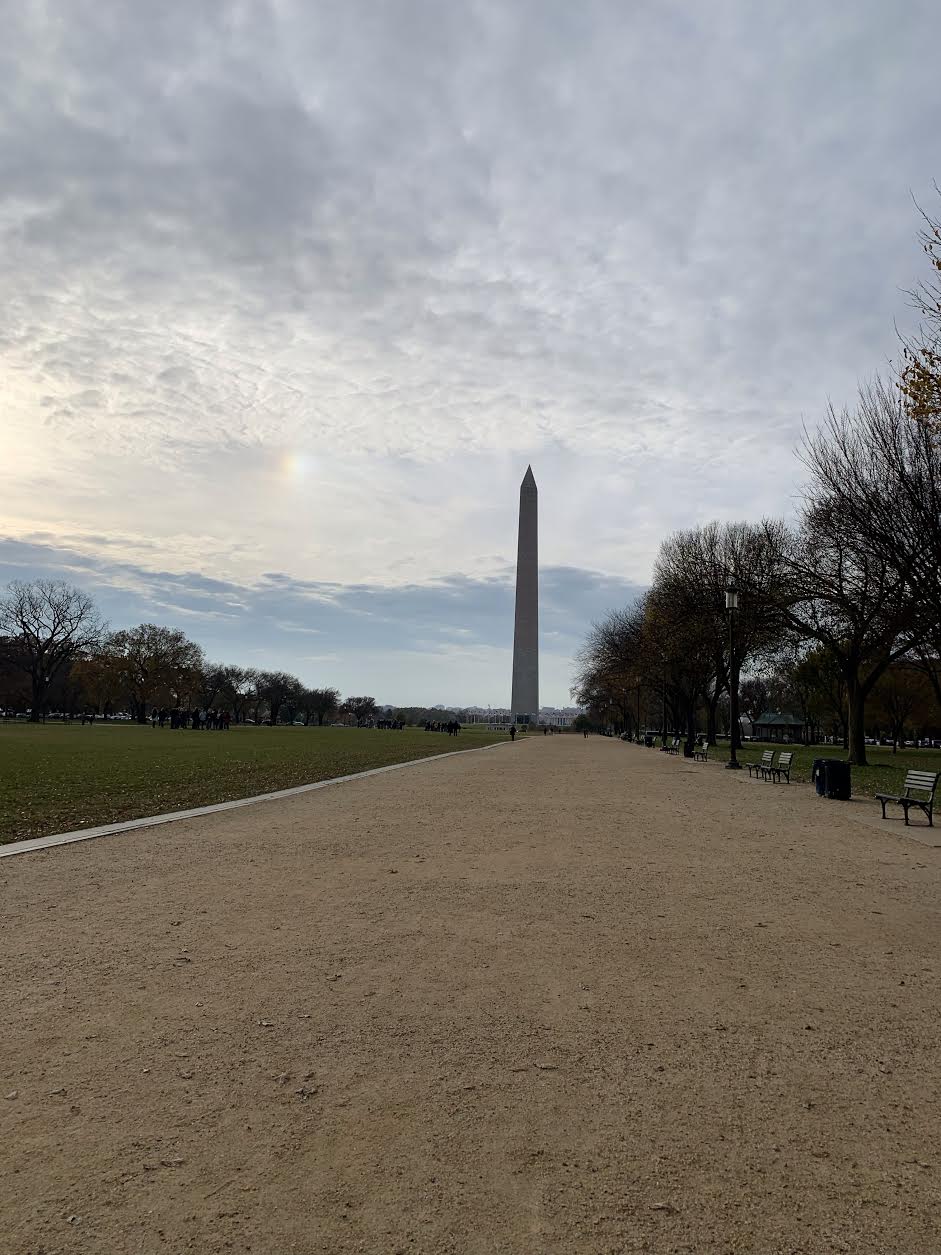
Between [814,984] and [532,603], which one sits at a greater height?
[532,603]

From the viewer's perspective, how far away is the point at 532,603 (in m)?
92.4

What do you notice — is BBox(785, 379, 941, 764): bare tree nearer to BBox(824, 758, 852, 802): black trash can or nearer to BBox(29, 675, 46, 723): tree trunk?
BBox(824, 758, 852, 802): black trash can

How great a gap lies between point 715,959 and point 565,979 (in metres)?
1.23

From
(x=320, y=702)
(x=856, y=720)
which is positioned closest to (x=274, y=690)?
(x=320, y=702)

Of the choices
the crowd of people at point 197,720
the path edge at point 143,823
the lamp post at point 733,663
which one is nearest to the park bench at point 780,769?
the lamp post at point 733,663

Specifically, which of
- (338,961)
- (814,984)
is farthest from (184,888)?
(814,984)

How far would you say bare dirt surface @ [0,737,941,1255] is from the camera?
303cm

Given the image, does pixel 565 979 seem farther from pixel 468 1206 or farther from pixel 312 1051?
pixel 468 1206

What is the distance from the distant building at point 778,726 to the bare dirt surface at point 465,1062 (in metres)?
99.7

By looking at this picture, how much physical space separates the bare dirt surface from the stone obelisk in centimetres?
8158

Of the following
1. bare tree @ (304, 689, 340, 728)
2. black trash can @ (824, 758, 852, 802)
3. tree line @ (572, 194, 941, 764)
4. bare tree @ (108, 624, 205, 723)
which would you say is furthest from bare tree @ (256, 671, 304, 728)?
black trash can @ (824, 758, 852, 802)

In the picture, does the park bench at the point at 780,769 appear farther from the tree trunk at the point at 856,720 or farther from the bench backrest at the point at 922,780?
the bench backrest at the point at 922,780

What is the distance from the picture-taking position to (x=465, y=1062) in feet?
14.0

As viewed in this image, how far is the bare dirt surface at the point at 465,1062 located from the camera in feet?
9.93
